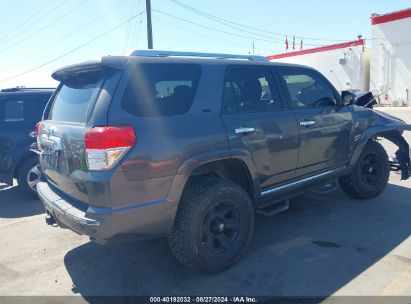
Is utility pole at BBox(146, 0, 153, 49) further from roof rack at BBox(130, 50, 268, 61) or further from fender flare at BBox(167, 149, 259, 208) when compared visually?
fender flare at BBox(167, 149, 259, 208)

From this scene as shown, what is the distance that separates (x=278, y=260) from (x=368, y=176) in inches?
97.7

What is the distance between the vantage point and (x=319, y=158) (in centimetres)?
439

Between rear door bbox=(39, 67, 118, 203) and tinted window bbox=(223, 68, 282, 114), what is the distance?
1151 mm

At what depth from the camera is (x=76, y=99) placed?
3289 mm

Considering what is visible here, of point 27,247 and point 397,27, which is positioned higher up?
point 397,27

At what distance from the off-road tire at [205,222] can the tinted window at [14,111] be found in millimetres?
4096

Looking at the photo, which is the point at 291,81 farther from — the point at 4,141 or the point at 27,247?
the point at 4,141

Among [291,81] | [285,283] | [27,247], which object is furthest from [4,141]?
[285,283]

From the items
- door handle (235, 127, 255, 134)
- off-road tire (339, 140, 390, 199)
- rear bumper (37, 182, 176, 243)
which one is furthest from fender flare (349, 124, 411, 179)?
rear bumper (37, 182, 176, 243)

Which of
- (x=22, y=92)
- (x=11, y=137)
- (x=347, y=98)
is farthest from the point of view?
(x=22, y=92)

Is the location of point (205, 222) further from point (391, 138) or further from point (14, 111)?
point (14, 111)

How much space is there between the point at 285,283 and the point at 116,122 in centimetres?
198

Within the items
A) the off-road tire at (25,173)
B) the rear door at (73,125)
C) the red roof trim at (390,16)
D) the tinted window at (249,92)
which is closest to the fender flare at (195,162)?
the tinted window at (249,92)

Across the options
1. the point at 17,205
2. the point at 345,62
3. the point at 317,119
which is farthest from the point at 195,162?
the point at 345,62
